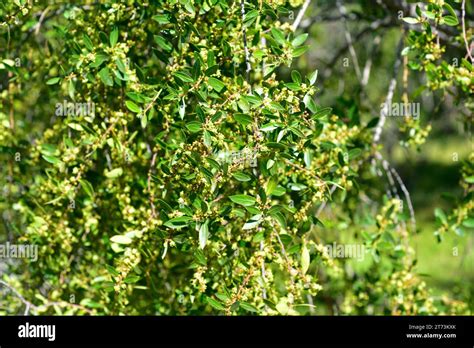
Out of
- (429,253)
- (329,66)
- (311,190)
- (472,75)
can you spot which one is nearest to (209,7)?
(311,190)

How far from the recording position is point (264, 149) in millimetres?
1817

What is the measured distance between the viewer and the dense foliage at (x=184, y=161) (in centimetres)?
186

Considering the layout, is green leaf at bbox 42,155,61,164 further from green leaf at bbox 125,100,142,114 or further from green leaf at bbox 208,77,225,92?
green leaf at bbox 208,77,225,92

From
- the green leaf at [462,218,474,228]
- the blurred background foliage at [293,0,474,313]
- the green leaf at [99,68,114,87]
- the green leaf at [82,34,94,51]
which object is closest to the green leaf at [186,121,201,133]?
the green leaf at [99,68,114,87]

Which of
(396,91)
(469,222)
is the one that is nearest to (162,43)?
(469,222)

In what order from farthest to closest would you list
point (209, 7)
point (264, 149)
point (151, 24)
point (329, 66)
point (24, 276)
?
1. point (329, 66)
2. point (24, 276)
3. point (151, 24)
4. point (209, 7)
5. point (264, 149)

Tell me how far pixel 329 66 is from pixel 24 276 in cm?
176

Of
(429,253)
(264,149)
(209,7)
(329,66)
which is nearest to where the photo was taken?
(264,149)

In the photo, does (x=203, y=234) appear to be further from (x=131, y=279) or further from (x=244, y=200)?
(x=131, y=279)

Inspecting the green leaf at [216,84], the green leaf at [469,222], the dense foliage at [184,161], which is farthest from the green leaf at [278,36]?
the green leaf at [469,222]

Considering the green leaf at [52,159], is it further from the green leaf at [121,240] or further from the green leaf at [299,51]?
the green leaf at [299,51]
